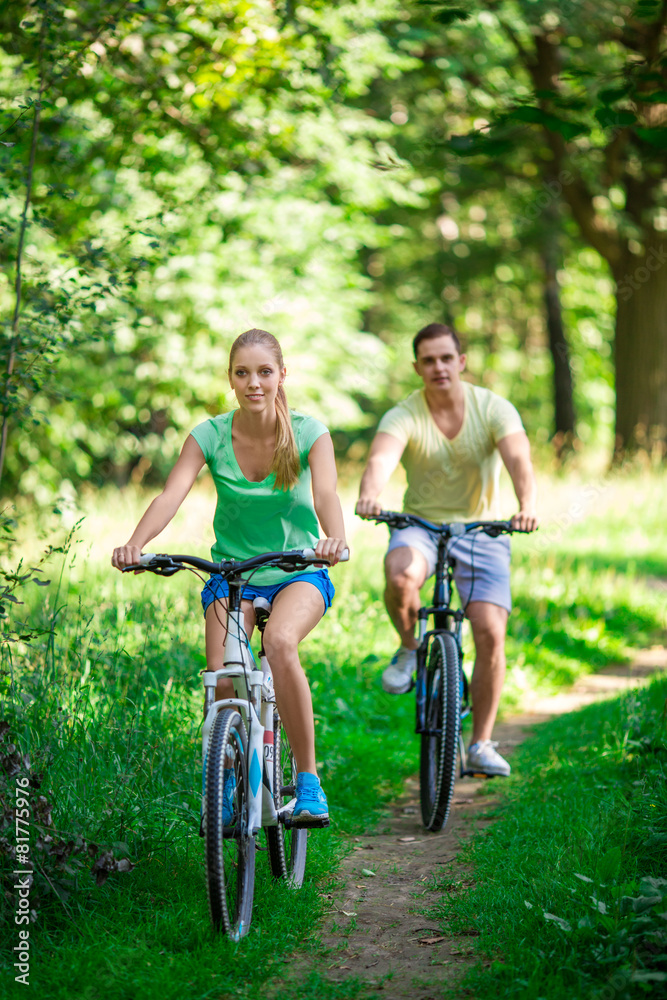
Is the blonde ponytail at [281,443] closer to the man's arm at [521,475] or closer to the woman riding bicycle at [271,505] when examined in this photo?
the woman riding bicycle at [271,505]

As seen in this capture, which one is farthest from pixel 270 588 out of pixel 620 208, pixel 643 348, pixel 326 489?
pixel 620 208

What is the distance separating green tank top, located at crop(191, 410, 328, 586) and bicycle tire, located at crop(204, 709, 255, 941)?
75 cm

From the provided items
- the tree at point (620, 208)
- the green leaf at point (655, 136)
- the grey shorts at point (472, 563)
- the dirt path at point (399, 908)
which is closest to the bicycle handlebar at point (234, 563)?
the dirt path at point (399, 908)

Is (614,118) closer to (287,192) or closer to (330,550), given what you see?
(330,550)

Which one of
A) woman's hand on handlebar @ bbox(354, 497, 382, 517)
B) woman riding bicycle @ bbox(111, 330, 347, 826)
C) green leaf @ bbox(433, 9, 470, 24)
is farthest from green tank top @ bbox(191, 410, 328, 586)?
green leaf @ bbox(433, 9, 470, 24)

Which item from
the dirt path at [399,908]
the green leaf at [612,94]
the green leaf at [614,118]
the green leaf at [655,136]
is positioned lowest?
the dirt path at [399,908]

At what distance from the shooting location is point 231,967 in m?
2.99

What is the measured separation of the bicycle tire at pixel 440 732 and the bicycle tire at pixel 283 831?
808 mm

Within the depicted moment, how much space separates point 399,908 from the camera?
12.0ft

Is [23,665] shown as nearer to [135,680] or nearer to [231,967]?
[135,680]

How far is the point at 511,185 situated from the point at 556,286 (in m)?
3.03

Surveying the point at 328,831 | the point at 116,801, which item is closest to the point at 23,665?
the point at 116,801

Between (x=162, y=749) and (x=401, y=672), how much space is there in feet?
4.66

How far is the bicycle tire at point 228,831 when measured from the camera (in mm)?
2967
